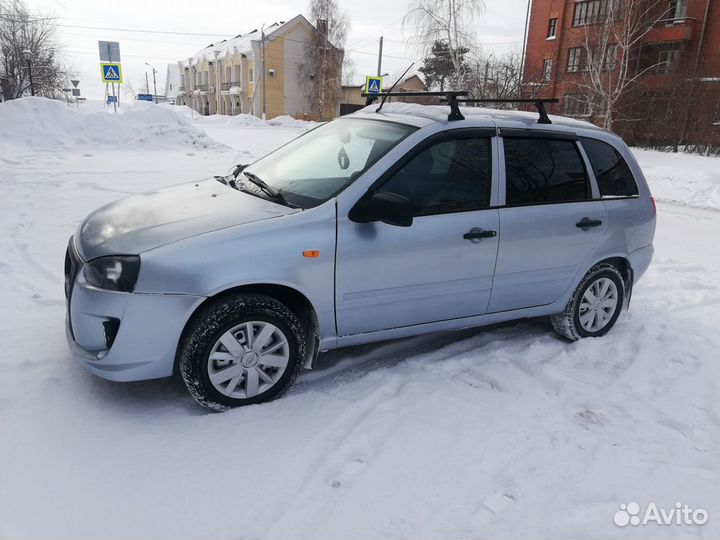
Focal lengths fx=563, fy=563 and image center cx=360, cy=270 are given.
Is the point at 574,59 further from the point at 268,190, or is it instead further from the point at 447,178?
the point at 268,190

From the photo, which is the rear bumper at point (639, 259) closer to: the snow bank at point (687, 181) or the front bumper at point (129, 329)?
the front bumper at point (129, 329)

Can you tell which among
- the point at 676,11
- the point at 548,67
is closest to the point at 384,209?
the point at 548,67

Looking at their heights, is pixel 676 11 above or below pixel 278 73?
above

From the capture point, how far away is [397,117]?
4.05m

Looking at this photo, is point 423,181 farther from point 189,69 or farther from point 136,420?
point 189,69

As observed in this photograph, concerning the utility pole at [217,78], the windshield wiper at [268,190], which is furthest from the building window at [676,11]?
the utility pole at [217,78]

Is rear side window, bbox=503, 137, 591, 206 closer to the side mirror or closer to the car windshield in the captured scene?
the car windshield

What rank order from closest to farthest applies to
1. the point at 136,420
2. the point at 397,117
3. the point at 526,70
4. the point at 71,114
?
the point at 136,420 → the point at 397,117 → the point at 71,114 → the point at 526,70

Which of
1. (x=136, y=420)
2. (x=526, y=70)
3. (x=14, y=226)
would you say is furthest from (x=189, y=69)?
(x=136, y=420)

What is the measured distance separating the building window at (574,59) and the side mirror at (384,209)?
33805 millimetres

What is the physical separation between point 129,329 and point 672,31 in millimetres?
34645

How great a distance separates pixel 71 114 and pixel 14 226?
36.5 feet

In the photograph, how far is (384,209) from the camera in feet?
10.9

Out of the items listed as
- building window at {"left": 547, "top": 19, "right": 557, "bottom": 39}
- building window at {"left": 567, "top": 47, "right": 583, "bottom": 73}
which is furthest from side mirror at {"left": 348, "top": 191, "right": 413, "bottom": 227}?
building window at {"left": 547, "top": 19, "right": 557, "bottom": 39}
